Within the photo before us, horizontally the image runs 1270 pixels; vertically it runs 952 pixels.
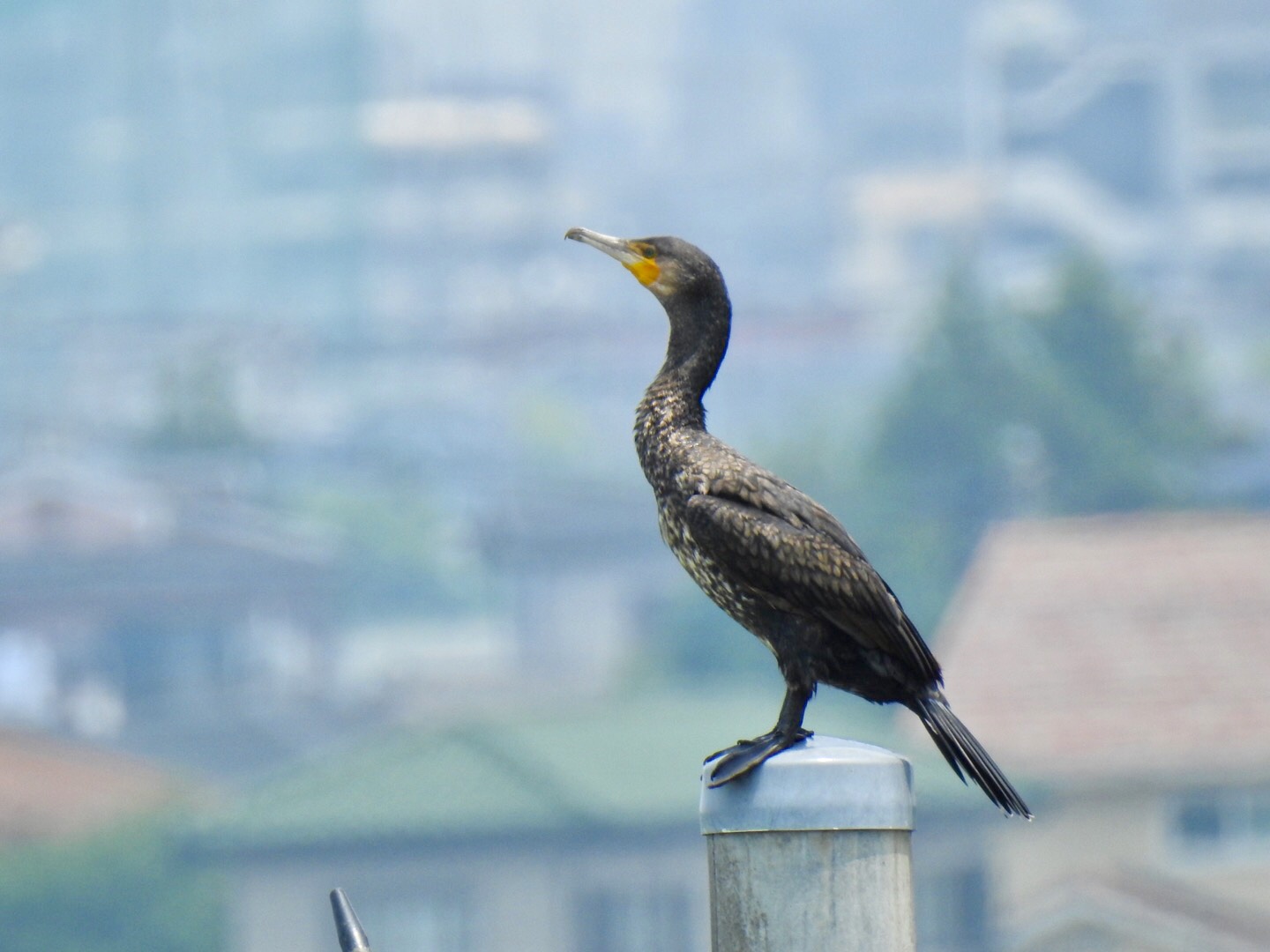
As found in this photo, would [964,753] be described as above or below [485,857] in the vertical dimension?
below

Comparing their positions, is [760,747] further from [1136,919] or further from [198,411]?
[198,411]

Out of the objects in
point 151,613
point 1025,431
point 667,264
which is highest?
point 1025,431

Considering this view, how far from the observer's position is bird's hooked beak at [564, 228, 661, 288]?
17.7 feet

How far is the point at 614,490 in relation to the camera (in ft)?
322

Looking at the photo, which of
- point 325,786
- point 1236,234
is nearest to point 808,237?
point 1236,234

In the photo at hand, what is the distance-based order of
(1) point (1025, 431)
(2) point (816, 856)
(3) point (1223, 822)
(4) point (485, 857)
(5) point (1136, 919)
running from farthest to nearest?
1. (1) point (1025, 431)
2. (4) point (485, 857)
3. (3) point (1223, 822)
4. (5) point (1136, 919)
5. (2) point (816, 856)

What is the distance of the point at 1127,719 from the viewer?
5481 cm

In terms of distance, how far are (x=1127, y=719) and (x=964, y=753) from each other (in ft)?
168

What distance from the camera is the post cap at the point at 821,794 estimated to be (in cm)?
441

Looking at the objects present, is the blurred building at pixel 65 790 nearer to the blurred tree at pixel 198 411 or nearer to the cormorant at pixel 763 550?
the blurred tree at pixel 198 411

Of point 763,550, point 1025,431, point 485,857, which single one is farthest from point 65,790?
point 763,550

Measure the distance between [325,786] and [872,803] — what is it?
50179 mm

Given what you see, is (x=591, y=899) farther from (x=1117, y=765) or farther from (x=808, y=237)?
(x=808, y=237)

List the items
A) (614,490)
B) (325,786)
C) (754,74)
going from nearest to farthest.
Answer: (325,786) < (614,490) < (754,74)
